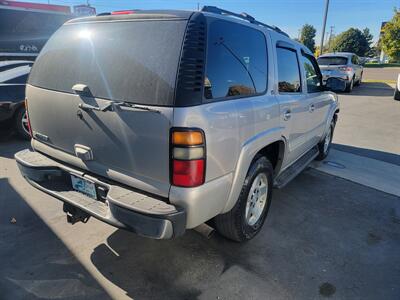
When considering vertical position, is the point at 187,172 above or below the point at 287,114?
below

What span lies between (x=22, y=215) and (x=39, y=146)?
3.11 feet

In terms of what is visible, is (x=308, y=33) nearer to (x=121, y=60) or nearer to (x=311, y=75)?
(x=311, y=75)

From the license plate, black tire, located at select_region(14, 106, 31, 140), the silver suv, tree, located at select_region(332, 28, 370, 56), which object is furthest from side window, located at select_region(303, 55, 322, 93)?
tree, located at select_region(332, 28, 370, 56)

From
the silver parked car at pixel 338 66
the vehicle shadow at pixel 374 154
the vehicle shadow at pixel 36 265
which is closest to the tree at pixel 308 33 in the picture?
the silver parked car at pixel 338 66

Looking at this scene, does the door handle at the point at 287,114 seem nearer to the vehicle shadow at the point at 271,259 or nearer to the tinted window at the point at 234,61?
the tinted window at the point at 234,61

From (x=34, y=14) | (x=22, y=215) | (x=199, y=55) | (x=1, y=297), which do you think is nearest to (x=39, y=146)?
(x=22, y=215)

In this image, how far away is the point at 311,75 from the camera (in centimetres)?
426

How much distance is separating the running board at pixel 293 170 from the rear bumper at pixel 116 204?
5.39 ft

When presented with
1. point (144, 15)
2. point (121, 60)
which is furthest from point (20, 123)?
point (144, 15)

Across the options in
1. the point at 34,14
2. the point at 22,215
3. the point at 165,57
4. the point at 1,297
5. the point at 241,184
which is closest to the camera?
the point at 165,57

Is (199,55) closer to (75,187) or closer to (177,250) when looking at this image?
(75,187)

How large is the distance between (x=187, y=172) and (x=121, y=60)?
0.95 metres

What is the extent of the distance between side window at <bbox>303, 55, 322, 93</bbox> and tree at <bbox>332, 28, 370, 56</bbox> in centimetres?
6168

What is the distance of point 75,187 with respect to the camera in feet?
8.32
